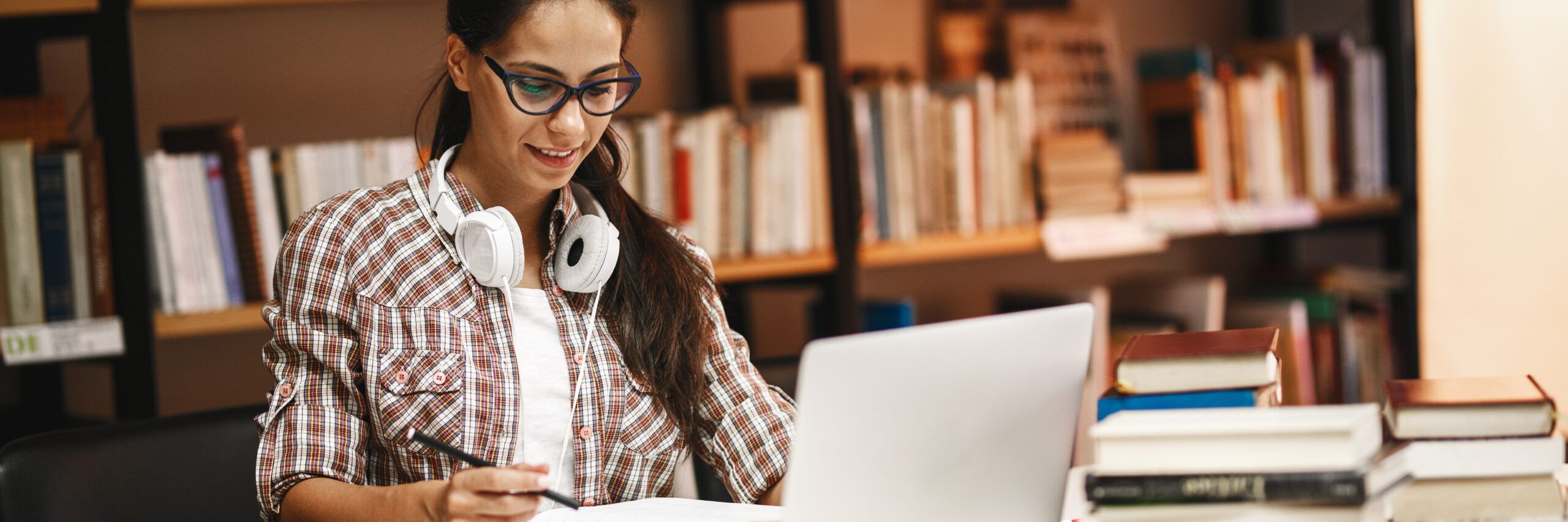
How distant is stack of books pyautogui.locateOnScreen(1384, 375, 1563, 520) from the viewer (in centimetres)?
93

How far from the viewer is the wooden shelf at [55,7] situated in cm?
164

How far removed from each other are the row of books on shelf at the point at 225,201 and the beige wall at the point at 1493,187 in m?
1.64

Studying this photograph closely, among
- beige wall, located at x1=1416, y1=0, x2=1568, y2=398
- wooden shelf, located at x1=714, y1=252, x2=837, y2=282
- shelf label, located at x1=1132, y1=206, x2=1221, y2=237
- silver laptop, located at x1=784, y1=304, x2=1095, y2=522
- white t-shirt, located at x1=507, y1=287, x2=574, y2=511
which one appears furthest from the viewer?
shelf label, located at x1=1132, y1=206, x2=1221, y2=237

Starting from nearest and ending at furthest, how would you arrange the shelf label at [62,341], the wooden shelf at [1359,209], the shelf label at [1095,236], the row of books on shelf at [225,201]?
the shelf label at [62,341], the row of books on shelf at [225,201], the shelf label at [1095,236], the wooden shelf at [1359,209]

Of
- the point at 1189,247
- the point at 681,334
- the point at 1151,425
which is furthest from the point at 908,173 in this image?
the point at 1151,425

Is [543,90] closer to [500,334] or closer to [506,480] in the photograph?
[500,334]

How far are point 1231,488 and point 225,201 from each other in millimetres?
1382

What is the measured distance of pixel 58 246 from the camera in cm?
167

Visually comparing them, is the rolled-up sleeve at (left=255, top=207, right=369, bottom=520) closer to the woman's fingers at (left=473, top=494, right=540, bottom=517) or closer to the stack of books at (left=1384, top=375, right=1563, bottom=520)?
the woman's fingers at (left=473, top=494, right=540, bottom=517)

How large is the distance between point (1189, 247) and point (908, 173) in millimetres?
1141

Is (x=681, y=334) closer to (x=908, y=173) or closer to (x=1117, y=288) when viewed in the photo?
(x=908, y=173)

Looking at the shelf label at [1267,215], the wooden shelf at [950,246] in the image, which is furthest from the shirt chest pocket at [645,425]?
the shelf label at [1267,215]

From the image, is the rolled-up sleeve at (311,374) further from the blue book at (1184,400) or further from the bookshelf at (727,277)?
the blue book at (1184,400)

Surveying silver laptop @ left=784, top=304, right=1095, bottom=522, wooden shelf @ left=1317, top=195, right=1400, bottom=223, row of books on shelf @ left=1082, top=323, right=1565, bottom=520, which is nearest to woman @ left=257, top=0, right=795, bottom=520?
silver laptop @ left=784, top=304, right=1095, bottom=522
